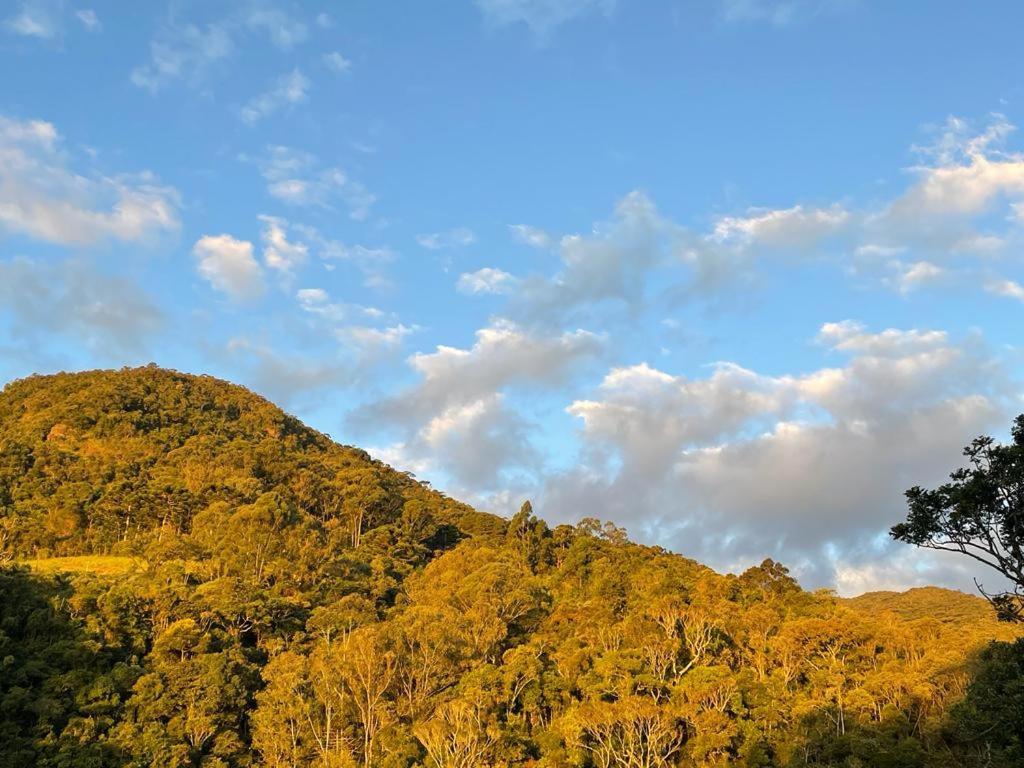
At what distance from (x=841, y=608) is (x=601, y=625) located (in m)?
24.7

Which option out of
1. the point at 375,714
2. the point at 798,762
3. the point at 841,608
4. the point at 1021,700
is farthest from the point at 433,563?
the point at 1021,700

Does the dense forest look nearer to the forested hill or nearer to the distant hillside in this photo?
the forested hill

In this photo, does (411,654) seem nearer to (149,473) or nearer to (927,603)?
(149,473)

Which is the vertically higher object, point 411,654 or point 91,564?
point 91,564

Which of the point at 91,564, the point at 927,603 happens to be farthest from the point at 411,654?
the point at 927,603

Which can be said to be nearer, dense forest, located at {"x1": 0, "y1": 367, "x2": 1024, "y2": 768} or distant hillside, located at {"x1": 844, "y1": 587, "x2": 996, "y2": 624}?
dense forest, located at {"x1": 0, "y1": 367, "x2": 1024, "y2": 768}

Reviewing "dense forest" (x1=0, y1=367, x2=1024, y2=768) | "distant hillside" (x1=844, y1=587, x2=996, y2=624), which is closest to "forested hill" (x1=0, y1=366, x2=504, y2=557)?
"dense forest" (x1=0, y1=367, x2=1024, y2=768)

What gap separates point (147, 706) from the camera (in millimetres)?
46094

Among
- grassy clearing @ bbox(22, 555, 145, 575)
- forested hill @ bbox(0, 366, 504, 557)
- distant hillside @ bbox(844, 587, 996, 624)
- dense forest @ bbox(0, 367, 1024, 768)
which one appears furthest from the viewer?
distant hillside @ bbox(844, 587, 996, 624)

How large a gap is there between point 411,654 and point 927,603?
378 ft

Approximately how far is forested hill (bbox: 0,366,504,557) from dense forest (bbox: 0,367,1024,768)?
1.65 ft

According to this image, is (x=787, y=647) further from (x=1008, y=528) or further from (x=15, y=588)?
(x=15, y=588)

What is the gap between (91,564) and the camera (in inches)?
2862

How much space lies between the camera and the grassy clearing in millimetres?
67438
